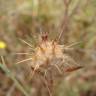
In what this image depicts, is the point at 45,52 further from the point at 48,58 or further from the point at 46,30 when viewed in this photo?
the point at 46,30

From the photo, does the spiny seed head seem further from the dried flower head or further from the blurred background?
the blurred background

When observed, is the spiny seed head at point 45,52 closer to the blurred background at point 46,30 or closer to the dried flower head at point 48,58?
the dried flower head at point 48,58

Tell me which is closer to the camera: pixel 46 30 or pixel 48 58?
pixel 48 58

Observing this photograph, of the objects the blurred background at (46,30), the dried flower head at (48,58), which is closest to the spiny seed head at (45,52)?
the dried flower head at (48,58)

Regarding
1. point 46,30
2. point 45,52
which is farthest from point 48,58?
point 46,30

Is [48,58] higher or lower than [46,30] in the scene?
higher

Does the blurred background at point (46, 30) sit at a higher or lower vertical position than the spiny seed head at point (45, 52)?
lower

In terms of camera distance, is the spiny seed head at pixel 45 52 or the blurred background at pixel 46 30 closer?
the spiny seed head at pixel 45 52

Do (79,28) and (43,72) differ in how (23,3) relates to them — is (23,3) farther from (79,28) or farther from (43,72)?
(43,72)
